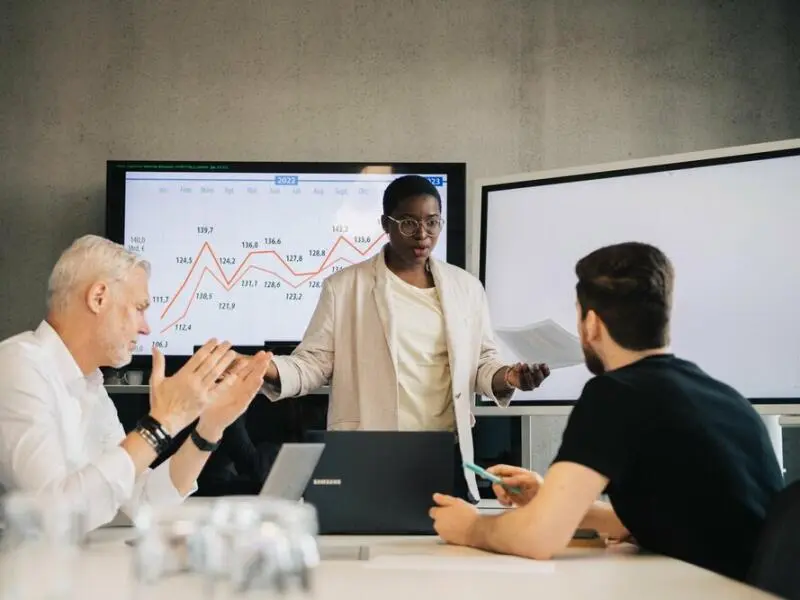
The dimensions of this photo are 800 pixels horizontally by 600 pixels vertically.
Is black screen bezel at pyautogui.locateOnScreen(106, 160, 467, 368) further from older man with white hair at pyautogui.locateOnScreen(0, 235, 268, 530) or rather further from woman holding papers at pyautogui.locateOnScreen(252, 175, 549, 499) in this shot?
older man with white hair at pyautogui.locateOnScreen(0, 235, 268, 530)

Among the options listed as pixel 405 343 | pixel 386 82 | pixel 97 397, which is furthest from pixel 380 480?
pixel 386 82

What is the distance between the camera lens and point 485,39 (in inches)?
170

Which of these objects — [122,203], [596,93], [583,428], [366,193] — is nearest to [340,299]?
[366,193]

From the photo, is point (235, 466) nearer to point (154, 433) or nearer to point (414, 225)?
point (414, 225)

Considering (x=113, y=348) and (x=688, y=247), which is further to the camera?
(x=688, y=247)

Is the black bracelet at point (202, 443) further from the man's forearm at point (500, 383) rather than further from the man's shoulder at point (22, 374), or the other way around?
the man's forearm at point (500, 383)

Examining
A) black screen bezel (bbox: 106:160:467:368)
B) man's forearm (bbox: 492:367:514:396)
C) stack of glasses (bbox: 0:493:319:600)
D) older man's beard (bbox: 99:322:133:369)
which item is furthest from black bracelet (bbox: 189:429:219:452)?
black screen bezel (bbox: 106:160:467:368)

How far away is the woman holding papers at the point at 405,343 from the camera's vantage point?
2.98 m

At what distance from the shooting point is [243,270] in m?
3.98

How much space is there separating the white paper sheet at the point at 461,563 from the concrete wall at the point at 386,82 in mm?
2832

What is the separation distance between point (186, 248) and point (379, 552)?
250 cm

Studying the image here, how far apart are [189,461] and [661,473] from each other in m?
1.05


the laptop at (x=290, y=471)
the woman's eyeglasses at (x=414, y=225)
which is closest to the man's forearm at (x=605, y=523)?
the laptop at (x=290, y=471)

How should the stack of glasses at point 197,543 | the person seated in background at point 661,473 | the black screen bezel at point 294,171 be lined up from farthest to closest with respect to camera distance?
the black screen bezel at point 294,171 → the person seated in background at point 661,473 → the stack of glasses at point 197,543
